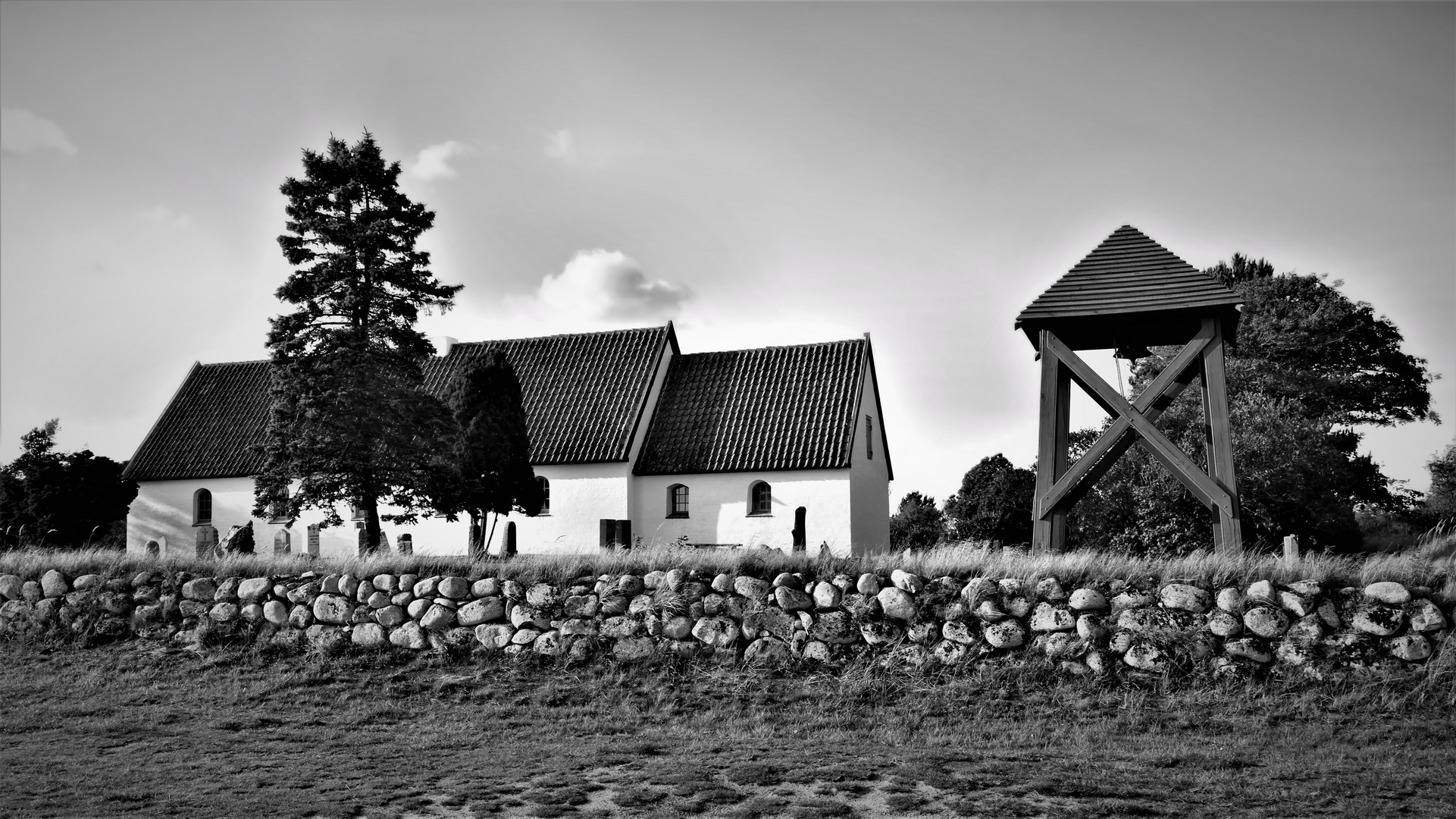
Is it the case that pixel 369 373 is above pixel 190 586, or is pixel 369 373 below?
above

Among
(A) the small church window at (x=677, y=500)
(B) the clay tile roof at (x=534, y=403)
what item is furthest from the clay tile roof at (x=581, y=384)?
(A) the small church window at (x=677, y=500)

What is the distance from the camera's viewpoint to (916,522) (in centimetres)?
4712

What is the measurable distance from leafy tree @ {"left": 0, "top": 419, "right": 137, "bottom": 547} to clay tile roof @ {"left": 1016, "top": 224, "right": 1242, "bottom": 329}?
29660 mm

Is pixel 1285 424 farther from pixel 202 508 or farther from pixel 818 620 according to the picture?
pixel 202 508

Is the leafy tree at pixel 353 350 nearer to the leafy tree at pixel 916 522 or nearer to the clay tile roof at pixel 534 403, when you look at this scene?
the clay tile roof at pixel 534 403

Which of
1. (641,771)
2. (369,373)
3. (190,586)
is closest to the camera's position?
(641,771)

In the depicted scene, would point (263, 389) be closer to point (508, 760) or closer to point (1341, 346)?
point (508, 760)

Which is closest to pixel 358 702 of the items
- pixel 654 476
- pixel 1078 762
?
pixel 1078 762

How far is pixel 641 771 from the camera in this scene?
838 centimetres

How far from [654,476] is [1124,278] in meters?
16.1

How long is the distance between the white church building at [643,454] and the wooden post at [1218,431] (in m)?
12.2

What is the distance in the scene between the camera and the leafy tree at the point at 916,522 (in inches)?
1731

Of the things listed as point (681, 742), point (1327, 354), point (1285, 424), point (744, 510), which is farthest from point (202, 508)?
point (1327, 354)

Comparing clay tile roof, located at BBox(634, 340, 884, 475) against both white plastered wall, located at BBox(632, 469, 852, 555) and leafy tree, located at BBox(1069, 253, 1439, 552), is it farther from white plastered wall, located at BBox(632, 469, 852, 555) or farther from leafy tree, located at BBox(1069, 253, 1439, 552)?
leafy tree, located at BBox(1069, 253, 1439, 552)
